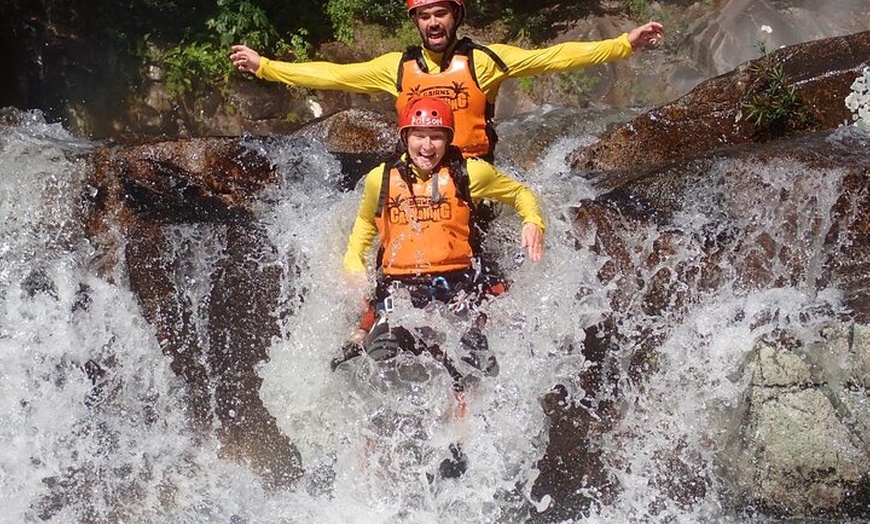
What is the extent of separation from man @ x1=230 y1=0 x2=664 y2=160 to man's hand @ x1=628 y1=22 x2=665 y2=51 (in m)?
0.12

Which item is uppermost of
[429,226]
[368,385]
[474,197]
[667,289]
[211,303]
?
[474,197]

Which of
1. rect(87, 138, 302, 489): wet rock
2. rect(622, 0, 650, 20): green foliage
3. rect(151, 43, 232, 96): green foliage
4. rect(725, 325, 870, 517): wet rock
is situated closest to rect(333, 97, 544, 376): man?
rect(87, 138, 302, 489): wet rock

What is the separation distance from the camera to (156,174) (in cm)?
563

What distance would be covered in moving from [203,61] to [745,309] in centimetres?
817

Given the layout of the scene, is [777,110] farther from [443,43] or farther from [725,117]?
[443,43]

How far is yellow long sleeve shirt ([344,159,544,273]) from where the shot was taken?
452 centimetres

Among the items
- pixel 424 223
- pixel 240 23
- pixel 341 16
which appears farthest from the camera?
pixel 341 16

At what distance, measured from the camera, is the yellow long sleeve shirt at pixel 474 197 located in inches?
178

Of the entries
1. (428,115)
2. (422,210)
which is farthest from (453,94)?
(422,210)

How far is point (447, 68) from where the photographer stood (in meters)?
5.16

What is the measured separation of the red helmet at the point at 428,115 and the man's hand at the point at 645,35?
1.18 metres

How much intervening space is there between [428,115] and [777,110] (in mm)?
3436

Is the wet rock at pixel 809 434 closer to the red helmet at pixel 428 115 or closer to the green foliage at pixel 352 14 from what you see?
the red helmet at pixel 428 115

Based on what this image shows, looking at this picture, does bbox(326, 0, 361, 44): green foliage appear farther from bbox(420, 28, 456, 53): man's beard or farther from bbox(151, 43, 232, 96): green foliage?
bbox(420, 28, 456, 53): man's beard
